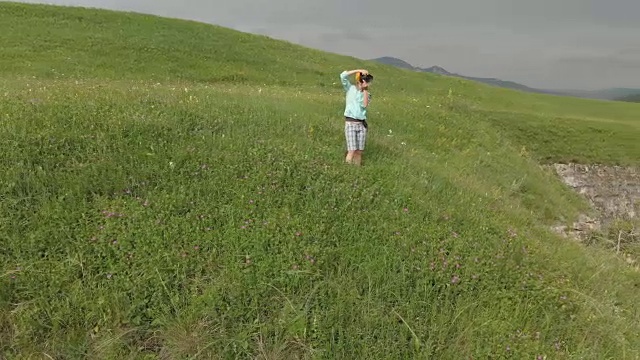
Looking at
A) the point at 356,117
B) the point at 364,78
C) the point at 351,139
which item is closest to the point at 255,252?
the point at 351,139

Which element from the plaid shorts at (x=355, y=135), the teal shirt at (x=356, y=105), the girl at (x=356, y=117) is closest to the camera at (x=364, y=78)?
the girl at (x=356, y=117)

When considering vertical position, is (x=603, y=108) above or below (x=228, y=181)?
above

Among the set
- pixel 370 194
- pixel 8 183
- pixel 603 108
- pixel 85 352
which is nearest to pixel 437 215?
pixel 370 194

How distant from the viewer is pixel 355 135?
28.7 ft

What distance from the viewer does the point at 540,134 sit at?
944 inches

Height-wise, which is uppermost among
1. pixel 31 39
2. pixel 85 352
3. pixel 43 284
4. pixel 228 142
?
pixel 31 39

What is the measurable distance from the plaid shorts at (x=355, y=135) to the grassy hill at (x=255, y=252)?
0.47 m

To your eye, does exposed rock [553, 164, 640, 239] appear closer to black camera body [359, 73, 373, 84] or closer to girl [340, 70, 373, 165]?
girl [340, 70, 373, 165]

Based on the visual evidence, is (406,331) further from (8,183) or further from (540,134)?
(540,134)

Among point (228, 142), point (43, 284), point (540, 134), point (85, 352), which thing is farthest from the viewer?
point (540, 134)

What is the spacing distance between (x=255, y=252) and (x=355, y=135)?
3.73 metres

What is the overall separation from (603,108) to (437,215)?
3419 cm

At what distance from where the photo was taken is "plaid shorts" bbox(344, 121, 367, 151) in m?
8.73

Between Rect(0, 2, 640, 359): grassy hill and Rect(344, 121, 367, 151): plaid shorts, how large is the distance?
18.4 inches
